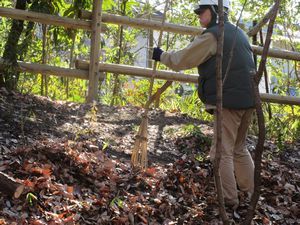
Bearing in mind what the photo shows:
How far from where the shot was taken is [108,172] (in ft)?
15.1

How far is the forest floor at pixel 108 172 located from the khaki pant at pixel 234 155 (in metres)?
0.17

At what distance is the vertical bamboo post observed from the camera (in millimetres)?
6934

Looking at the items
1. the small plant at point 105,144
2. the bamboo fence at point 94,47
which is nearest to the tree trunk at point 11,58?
the bamboo fence at point 94,47

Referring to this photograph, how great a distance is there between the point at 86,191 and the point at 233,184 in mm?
1257

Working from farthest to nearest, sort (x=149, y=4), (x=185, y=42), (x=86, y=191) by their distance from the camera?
1. (x=185, y=42)
2. (x=149, y=4)
3. (x=86, y=191)

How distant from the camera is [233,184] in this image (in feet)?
14.6

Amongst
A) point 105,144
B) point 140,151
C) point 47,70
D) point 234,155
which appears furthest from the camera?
point 47,70

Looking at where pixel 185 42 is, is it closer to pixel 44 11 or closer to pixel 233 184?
Result: pixel 44 11

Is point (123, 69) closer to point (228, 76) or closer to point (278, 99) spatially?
point (278, 99)

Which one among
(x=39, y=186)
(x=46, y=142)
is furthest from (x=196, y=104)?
(x=39, y=186)

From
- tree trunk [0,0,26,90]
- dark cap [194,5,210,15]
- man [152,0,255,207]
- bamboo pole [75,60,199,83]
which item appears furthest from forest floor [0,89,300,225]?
dark cap [194,5,210,15]

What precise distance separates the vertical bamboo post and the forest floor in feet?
1.71

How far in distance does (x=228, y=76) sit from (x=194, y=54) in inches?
13.5

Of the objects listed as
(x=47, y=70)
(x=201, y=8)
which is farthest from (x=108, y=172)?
(x=47, y=70)
